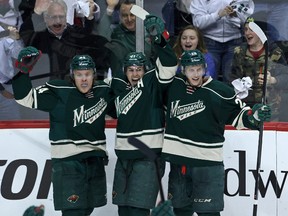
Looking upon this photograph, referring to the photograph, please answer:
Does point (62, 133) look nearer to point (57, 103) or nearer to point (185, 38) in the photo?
point (57, 103)

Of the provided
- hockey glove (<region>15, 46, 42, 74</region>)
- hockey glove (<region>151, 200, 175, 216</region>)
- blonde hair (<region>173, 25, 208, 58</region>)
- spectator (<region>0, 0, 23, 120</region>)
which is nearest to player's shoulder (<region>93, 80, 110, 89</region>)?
hockey glove (<region>15, 46, 42, 74</region>)

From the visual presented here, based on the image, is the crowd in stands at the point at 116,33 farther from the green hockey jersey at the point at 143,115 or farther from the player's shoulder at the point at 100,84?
the green hockey jersey at the point at 143,115

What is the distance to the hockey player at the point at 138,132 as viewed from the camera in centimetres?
603

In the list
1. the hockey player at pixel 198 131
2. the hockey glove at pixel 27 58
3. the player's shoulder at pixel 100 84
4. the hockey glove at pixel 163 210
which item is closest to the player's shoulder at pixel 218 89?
the hockey player at pixel 198 131

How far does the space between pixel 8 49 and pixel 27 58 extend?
0.97 metres

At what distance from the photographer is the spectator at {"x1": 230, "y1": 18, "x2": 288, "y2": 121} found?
266 inches

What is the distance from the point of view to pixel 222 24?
22.4ft

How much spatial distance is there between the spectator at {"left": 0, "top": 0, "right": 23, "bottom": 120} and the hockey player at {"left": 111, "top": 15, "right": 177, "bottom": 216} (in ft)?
3.49

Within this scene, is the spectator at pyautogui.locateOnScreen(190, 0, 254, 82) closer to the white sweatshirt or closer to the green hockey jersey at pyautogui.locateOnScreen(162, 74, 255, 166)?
the white sweatshirt

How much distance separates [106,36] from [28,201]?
4.12 feet

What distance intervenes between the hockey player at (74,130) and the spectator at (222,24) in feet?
3.38

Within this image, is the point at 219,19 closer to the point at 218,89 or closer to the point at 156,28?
the point at 218,89

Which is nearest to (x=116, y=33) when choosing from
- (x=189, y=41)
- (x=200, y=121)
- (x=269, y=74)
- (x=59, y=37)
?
(x=59, y=37)

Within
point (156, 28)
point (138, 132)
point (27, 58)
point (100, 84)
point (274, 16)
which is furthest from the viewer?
point (274, 16)
